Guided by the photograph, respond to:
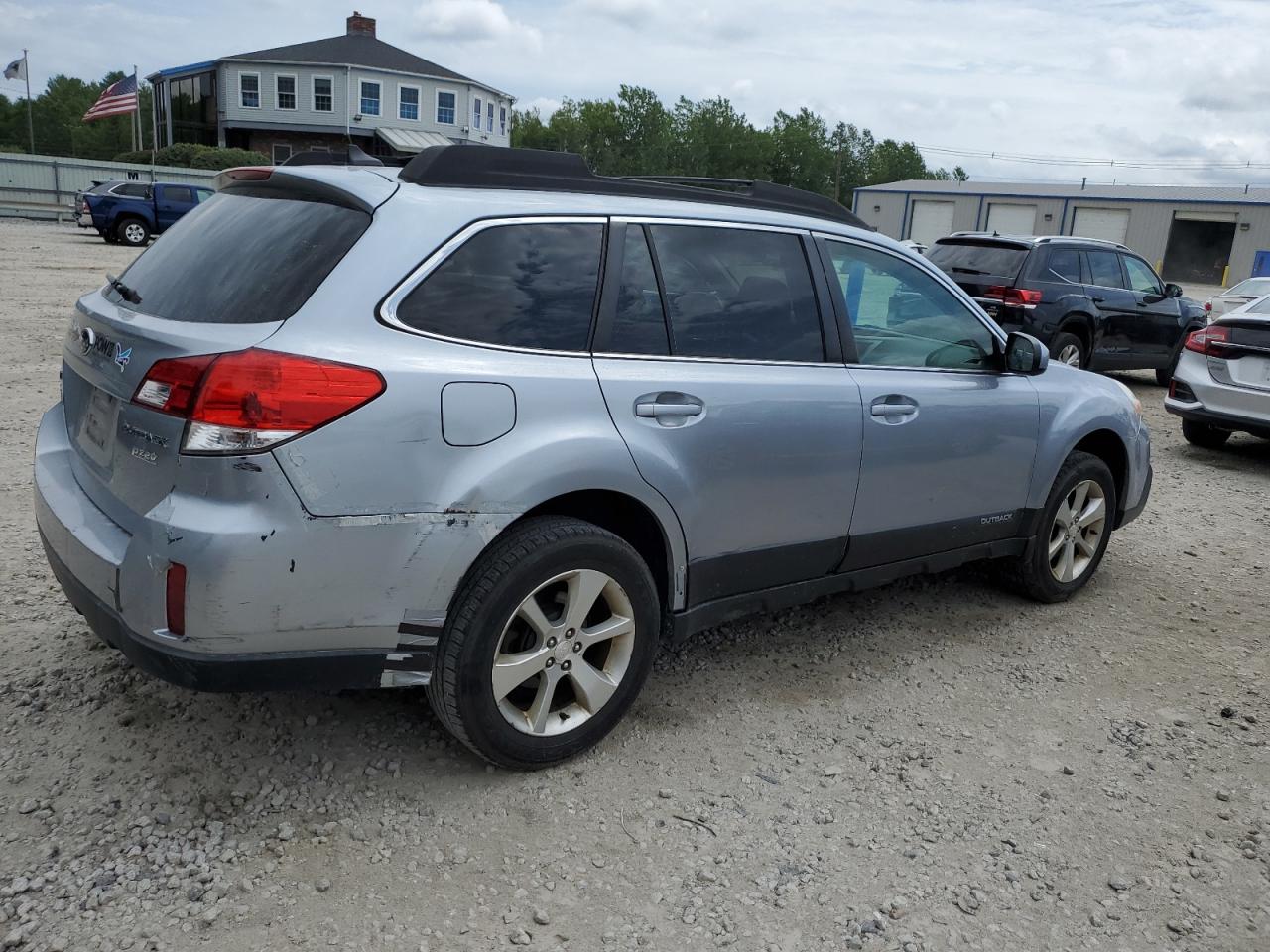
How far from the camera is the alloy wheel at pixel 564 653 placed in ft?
10.2

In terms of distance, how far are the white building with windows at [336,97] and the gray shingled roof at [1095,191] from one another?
27183mm

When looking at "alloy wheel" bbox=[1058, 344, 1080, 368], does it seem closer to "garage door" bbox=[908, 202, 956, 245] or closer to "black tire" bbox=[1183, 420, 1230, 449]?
"black tire" bbox=[1183, 420, 1230, 449]

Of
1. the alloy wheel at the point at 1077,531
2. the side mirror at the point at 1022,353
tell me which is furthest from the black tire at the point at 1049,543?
the side mirror at the point at 1022,353

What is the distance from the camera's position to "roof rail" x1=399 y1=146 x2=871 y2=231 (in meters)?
3.13

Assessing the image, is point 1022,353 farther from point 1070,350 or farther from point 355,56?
point 355,56

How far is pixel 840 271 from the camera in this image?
13.2 feet

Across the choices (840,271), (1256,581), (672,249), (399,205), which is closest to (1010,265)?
(1256,581)

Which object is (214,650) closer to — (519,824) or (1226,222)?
(519,824)

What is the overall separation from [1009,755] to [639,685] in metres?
1.31

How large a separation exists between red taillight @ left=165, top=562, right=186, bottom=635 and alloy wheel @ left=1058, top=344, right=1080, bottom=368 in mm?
10958

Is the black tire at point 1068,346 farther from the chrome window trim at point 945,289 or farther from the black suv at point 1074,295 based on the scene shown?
the chrome window trim at point 945,289

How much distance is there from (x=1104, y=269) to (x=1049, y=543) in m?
8.75

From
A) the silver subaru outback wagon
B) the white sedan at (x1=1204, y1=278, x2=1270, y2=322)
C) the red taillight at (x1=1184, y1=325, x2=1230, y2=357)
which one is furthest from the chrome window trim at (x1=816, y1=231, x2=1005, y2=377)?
the white sedan at (x1=1204, y1=278, x2=1270, y2=322)

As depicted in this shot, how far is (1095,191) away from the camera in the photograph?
192ft
